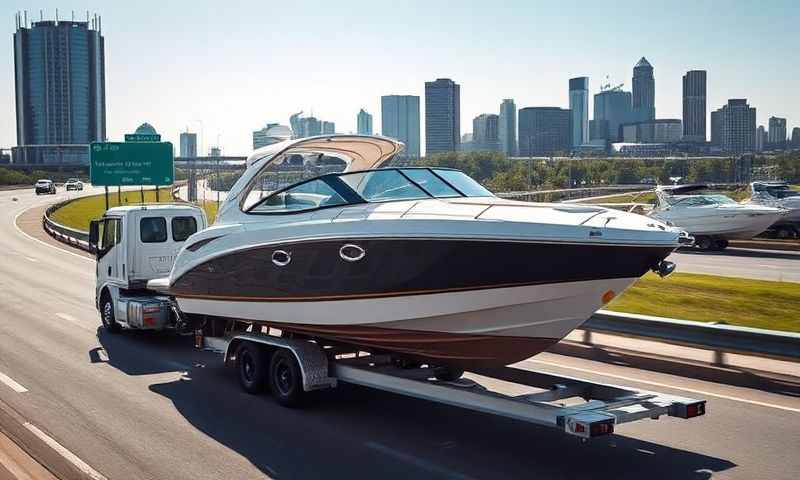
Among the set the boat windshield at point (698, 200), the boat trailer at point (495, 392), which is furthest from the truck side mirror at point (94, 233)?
the boat windshield at point (698, 200)

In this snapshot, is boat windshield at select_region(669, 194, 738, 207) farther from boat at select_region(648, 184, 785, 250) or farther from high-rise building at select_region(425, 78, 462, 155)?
high-rise building at select_region(425, 78, 462, 155)

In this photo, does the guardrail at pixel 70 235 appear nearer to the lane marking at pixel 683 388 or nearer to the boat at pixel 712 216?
the boat at pixel 712 216

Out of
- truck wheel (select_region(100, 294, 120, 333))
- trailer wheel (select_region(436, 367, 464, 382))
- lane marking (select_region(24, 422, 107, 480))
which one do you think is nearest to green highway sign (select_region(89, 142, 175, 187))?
truck wheel (select_region(100, 294, 120, 333))

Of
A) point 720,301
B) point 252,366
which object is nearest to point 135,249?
point 252,366

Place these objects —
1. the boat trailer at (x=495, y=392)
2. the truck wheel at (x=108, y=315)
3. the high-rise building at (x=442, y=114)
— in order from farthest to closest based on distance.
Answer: the high-rise building at (x=442, y=114) → the truck wheel at (x=108, y=315) → the boat trailer at (x=495, y=392)

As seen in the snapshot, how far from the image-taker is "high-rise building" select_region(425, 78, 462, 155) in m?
167

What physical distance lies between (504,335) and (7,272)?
22840 millimetres

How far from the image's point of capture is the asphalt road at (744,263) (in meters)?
23.8

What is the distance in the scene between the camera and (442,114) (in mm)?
169250

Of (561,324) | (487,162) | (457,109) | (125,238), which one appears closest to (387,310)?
(561,324)

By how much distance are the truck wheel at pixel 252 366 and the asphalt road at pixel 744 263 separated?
48.3 feet

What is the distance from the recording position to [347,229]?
9.88m

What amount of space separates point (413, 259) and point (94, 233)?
33.8 feet

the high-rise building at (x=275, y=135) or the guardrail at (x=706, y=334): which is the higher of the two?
the high-rise building at (x=275, y=135)
